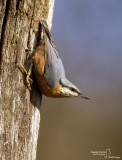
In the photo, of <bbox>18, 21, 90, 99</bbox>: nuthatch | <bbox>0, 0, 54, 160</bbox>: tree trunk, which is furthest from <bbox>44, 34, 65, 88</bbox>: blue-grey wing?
<bbox>0, 0, 54, 160</bbox>: tree trunk

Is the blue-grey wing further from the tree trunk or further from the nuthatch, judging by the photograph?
the tree trunk

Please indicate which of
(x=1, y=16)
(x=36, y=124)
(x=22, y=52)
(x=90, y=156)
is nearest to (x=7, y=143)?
(x=36, y=124)

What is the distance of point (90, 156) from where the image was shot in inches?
161

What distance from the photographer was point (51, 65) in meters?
2.18

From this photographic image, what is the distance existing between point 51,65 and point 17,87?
30 centimetres

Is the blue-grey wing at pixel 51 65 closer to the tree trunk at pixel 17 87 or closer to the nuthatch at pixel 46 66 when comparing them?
the nuthatch at pixel 46 66

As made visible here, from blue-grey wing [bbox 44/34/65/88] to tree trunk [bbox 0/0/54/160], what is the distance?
4.0 inches

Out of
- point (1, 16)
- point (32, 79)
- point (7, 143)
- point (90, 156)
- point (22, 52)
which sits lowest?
point (90, 156)

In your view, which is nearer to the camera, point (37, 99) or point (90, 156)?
point (37, 99)

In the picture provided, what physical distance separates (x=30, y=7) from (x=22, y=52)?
0.35 metres

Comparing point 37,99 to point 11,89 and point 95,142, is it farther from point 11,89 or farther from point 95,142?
point 95,142

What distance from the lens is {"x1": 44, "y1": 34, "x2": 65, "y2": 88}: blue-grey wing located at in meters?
2.17

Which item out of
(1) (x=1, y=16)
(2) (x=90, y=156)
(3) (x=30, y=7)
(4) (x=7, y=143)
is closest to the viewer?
(4) (x=7, y=143)

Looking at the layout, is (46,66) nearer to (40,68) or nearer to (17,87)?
(40,68)
